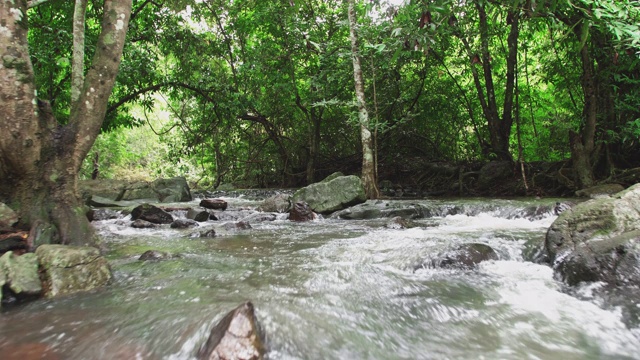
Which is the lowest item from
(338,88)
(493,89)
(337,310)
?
(337,310)

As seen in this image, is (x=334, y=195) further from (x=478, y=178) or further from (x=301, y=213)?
(x=478, y=178)

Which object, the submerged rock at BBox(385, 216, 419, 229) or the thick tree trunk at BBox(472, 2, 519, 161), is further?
the thick tree trunk at BBox(472, 2, 519, 161)

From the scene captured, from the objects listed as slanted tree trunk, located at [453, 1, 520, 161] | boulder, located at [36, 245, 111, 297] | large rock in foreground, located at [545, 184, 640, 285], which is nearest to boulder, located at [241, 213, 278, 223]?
boulder, located at [36, 245, 111, 297]

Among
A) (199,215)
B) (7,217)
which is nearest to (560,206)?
(199,215)

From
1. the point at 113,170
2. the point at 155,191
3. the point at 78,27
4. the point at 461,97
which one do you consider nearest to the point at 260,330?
the point at 78,27

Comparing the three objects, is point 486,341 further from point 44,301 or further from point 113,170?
point 113,170

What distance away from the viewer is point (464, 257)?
3949 mm

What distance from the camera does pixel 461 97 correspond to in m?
13.9

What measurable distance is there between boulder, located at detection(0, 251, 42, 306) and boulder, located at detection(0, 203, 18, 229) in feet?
3.80

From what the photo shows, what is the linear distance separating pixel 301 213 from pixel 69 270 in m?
5.32

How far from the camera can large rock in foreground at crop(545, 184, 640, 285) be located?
9.99ft

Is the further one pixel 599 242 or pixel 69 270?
pixel 599 242

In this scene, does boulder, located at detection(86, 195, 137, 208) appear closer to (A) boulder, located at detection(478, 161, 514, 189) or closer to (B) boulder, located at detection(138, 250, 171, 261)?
(B) boulder, located at detection(138, 250, 171, 261)

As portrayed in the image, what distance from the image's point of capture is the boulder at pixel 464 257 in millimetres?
3873
